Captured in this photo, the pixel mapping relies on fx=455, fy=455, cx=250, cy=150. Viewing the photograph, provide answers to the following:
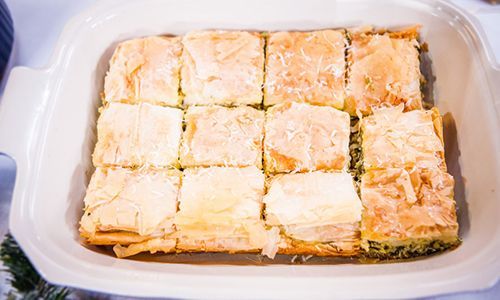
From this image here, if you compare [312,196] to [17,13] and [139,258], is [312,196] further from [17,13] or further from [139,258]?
[17,13]

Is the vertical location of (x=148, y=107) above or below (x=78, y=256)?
above

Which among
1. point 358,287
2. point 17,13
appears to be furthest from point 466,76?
point 17,13

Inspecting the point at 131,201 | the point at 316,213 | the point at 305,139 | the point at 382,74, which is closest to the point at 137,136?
the point at 131,201

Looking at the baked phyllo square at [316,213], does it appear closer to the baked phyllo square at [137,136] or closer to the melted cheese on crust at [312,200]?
the melted cheese on crust at [312,200]

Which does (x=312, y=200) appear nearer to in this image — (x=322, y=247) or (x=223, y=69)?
(x=322, y=247)

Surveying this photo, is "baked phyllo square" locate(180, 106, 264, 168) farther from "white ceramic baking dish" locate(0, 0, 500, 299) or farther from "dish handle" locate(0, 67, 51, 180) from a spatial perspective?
"dish handle" locate(0, 67, 51, 180)

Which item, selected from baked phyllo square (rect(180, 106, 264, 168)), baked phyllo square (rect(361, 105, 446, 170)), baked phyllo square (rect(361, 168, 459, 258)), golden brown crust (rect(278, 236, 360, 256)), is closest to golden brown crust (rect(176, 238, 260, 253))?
golden brown crust (rect(278, 236, 360, 256))

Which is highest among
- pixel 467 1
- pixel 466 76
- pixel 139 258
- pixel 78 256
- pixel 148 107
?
pixel 467 1
